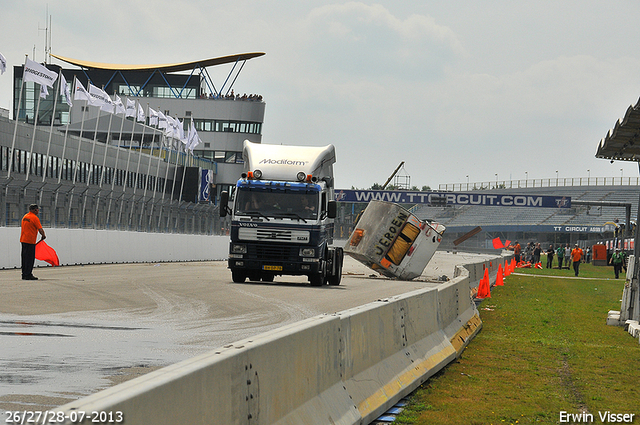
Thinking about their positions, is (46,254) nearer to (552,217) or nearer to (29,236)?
(29,236)

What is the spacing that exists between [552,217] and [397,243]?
8583cm

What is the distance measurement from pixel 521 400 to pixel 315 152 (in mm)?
15059

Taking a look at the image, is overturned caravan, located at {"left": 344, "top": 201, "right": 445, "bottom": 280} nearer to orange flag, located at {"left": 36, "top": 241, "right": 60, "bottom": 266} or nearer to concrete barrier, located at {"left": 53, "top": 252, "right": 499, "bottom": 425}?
orange flag, located at {"left": 36, "top": 241, "right": 60, "bottom": 266}

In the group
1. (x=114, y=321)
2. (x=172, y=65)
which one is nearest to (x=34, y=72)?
(x=114, y=321)

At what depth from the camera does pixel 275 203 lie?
2148cm

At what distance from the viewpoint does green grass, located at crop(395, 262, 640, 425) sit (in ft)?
24.6

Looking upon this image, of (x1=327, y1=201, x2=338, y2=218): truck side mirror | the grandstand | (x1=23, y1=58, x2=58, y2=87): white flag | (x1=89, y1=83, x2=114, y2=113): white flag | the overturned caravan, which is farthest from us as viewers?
the grandstand

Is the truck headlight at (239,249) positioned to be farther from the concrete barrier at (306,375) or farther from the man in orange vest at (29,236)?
the concrete barrier at (306,375)

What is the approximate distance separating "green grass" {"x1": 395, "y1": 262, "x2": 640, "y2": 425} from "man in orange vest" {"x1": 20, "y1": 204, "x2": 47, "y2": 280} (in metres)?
10.3

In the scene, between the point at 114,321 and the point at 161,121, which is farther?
the point at 161,121

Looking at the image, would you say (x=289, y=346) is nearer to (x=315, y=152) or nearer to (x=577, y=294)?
(x=315, y=152)

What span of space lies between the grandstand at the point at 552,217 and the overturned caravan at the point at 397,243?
223 ft

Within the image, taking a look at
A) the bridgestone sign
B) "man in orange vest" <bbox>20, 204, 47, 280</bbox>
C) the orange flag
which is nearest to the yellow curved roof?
the bridgestone sign

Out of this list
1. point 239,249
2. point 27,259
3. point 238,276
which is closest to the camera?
point 27,259
